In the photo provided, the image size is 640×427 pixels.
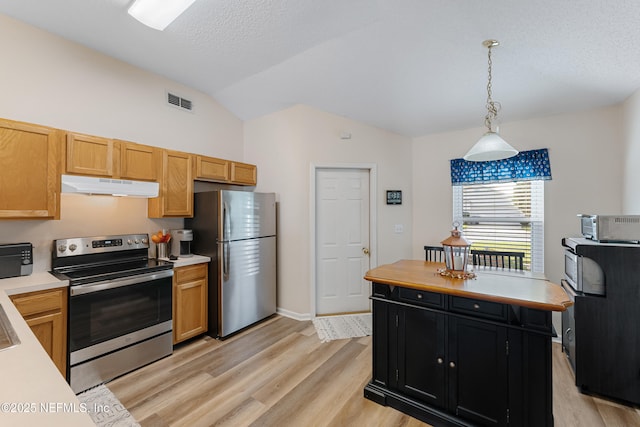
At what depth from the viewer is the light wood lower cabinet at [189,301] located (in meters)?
2.93

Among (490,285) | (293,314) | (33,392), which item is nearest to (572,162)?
(490,285)

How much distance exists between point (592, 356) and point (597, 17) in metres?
2.41

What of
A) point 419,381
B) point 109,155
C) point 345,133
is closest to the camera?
point 419,381

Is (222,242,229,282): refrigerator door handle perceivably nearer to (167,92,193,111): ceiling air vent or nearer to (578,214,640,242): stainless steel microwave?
(167,92,193,111): ceiling air vent

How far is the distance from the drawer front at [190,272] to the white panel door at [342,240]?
1443 millimetres

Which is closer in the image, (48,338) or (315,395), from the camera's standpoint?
(48,338)

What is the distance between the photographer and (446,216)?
13.1 feet

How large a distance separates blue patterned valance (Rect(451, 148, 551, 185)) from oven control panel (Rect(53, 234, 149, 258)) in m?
3.90

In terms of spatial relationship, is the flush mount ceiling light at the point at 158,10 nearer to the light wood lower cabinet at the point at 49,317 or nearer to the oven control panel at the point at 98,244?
the oven control panel at the point at 98,244

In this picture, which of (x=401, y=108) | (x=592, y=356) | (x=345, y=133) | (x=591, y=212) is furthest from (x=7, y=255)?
(x=591, y=212)

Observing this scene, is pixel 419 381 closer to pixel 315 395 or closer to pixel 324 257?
pixel 315 395

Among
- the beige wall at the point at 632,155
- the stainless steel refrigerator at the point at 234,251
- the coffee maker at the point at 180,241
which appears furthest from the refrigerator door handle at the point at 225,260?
the beige wall at the point at 632,155

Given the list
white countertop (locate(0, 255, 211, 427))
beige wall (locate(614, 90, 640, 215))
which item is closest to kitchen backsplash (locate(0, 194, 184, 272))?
white countertop (locate(0, 255, 211, 427))

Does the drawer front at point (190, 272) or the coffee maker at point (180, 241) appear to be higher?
the coffee maker at point (180, 241)
